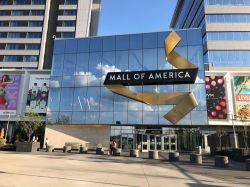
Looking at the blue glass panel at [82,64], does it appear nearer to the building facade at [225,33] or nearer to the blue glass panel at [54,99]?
the blue glass panel at [54,99]

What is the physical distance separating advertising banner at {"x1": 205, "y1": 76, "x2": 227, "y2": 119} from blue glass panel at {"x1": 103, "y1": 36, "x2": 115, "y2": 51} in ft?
50.6

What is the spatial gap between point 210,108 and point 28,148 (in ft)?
83.1

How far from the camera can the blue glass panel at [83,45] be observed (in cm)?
4178

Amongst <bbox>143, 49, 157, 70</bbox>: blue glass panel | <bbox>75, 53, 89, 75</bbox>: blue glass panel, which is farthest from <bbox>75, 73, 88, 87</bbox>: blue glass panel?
<bbox>143, 49, 157, 70</bbox>: blue glass panel

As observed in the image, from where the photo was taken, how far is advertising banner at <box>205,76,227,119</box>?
37594 millimetres

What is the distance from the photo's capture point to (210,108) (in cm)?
3775

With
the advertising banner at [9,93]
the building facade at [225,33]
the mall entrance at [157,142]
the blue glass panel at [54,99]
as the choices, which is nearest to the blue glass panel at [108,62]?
the blue glass panel at [54,99]

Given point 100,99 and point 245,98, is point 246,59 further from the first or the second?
point 100,99

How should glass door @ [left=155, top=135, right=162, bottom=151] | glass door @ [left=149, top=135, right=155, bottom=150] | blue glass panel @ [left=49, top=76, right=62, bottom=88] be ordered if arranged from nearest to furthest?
glass door @ [left=155, top=135, right=162, bottom=151] < glass door @ [left=149, top=135, right=155, bottom=150] < blue glass panel @ [left=49, top=76, right=62, bottom=88]

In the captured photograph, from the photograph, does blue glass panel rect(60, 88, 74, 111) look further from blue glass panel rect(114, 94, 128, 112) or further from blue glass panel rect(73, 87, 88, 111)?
blue glass panel rect(114, 94, 128, 112)

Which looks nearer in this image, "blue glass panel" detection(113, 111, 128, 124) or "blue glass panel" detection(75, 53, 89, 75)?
"blue glass panel" detection(113, 111, 128, 124)

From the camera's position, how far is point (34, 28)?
70.2m

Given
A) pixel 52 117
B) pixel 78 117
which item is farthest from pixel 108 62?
pixel 52 117

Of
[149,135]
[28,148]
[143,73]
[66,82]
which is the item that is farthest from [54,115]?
[143,73]
